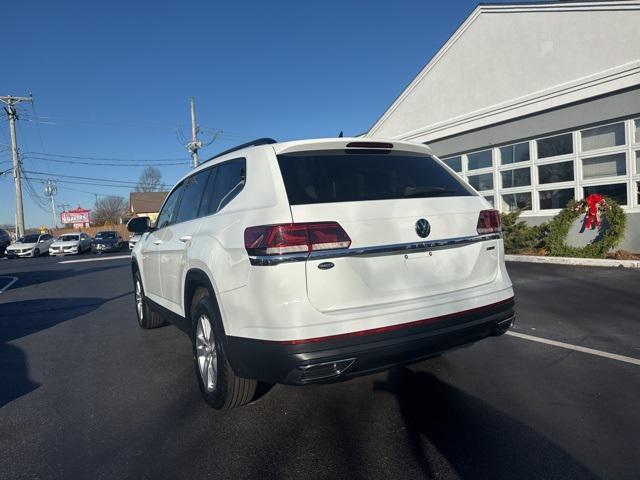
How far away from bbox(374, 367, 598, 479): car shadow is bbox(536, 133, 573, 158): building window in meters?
9.24

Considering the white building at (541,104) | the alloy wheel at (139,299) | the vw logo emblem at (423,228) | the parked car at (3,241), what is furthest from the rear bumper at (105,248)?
the vw logo emblem at (423,228)

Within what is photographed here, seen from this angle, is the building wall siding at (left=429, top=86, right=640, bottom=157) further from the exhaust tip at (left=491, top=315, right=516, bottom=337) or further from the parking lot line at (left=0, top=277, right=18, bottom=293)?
the parking lot line at (left=0, top=277, right=18, bottom=293)

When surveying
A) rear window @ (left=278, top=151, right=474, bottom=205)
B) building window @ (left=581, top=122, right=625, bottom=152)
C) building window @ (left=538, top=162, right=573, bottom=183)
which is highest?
building window @ (left=581, top=122, right=625, bottom=152)

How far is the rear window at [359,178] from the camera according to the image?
2947mm

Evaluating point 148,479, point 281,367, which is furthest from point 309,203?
point 148,479

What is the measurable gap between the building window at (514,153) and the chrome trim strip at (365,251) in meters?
9.90

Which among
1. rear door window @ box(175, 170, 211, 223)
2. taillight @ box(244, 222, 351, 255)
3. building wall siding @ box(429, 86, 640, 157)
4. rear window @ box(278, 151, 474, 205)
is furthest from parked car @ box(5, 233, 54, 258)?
taillight @ box(244, 222, 351, 255)

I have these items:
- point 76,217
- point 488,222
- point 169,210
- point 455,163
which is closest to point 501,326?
point 488,222

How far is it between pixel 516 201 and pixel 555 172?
1389mm

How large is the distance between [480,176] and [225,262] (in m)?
11.8

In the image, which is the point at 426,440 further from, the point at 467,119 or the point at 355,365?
the point at 467,119

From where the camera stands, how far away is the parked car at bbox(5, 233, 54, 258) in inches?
1080

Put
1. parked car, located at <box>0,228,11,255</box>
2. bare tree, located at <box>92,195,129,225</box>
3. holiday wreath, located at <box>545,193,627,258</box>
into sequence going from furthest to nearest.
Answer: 1. bare tree, located at <box>92,195,129,225</box>
2. parked car, located at <box>0,228,11,255</box>
3. holiday wreath, located at <box>545,193,627,258</box>

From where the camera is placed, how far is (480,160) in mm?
13438
